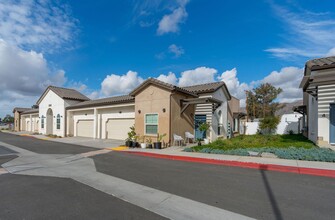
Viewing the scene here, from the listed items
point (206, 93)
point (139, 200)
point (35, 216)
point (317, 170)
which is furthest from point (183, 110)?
point (35, 216)

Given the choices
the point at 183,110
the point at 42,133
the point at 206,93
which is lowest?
the point at 42,133

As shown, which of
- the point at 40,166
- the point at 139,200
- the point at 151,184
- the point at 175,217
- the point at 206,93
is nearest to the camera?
the point at 175,217

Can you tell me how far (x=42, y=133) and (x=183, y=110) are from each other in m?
26.0

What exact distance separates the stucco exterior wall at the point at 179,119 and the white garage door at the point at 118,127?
5.72 meters

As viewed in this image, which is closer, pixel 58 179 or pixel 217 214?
pixel 217 214

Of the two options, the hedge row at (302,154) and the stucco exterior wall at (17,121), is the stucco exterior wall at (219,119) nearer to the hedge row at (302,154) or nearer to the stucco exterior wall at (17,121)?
the hedge row at (302,154)

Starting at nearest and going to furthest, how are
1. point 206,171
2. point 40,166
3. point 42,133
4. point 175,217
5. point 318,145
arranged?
1. point 175,217
2. point 206,171
3. point 40,166
4. point 318,145
5. point 42,133

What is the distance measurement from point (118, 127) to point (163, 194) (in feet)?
51.4

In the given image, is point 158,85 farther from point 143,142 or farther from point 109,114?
point 109,114

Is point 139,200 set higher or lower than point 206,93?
lower

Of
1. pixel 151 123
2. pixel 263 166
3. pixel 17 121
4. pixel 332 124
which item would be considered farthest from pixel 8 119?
pixel 332 124

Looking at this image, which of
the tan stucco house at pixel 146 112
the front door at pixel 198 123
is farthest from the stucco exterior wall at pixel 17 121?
the front door at pixel 198 123

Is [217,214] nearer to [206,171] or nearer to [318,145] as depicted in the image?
[206,171]

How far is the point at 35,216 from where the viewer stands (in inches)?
149
